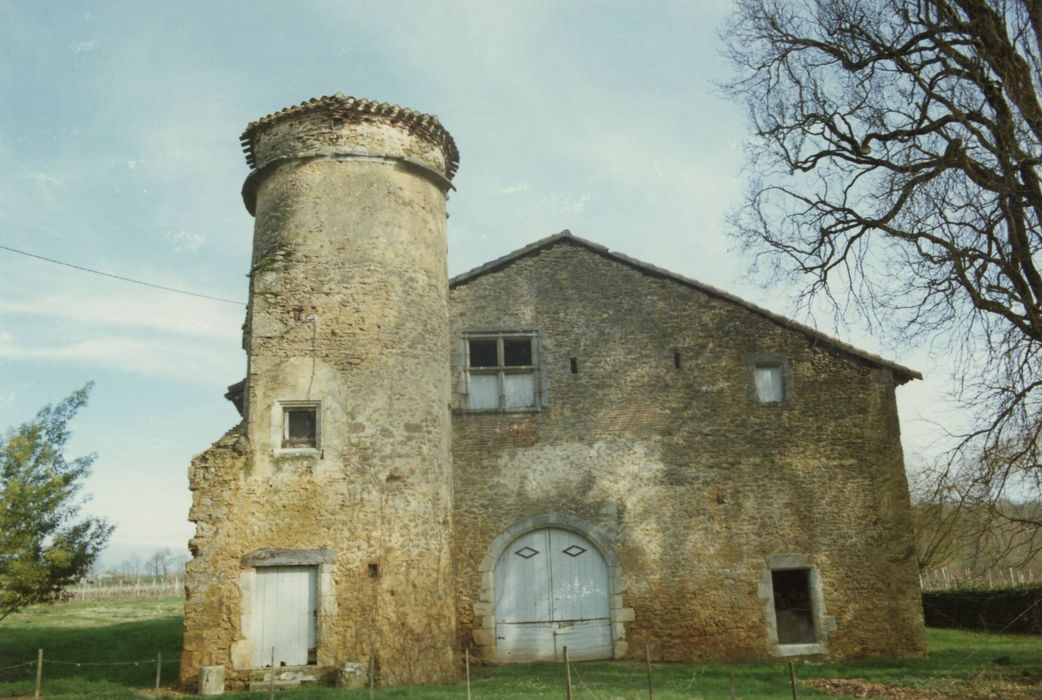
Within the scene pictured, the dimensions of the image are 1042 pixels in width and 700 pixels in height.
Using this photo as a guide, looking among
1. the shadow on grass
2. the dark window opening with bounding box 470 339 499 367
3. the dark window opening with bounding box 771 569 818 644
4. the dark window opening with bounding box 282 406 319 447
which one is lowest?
the shadow on grass

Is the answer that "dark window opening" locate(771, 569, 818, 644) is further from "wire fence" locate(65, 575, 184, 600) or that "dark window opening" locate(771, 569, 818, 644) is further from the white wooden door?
"wire fence" locate(65, 575, 184, 600)

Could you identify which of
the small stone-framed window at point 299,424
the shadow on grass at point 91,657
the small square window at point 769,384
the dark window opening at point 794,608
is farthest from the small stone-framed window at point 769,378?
the shadow on grass at point 91,657

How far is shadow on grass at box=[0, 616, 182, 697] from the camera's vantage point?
43.7ft

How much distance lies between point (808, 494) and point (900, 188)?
597 cm

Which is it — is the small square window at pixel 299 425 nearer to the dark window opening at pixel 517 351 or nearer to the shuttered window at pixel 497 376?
the shuttered window at pixel 497 376

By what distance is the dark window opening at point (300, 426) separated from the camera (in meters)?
13.4

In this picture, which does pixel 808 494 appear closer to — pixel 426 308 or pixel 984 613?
pixel 426 308

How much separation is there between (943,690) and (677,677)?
3728 mm

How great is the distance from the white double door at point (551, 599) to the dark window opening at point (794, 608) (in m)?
3.32

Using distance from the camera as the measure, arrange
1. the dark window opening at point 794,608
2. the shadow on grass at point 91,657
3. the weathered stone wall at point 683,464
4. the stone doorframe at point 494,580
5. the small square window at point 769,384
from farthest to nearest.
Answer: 1. the small square window at point 769,384
2. the dark window opening at point 794,608
3. the weathered stone wall at point 683,464
4. the stone doorframe at point 494,580
5. the shadow on grass at point 91,657

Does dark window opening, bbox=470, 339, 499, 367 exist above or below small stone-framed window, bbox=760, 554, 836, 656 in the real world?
above

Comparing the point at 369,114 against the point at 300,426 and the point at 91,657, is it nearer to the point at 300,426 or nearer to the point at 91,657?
the point at 300,426

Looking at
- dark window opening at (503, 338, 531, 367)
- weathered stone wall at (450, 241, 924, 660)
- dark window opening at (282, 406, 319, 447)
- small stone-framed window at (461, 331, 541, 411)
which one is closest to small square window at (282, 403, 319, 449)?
dark window opening at (282, 406, 319, 447)

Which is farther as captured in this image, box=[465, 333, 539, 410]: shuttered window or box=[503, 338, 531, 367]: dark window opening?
box=[503, 338, 531, 367]: dark window opening
